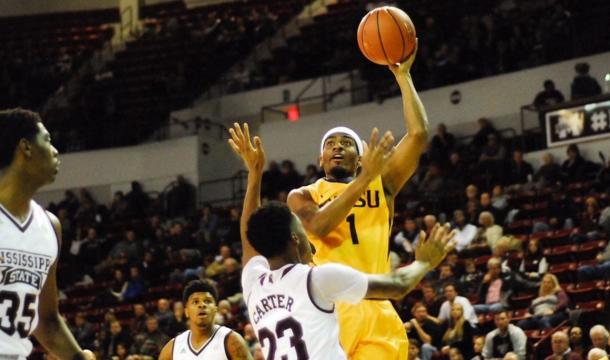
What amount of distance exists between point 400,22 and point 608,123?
11.6 metres

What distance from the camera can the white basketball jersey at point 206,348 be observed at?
Result: 8.27 metres

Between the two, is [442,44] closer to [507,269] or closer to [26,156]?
[507,269]

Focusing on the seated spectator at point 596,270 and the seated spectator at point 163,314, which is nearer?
the seated spectator at point 596,270

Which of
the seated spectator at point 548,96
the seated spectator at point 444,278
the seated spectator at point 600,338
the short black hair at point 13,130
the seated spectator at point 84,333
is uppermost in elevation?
the short black hair at point 13,130

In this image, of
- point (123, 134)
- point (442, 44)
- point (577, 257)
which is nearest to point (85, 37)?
point (123, 134)

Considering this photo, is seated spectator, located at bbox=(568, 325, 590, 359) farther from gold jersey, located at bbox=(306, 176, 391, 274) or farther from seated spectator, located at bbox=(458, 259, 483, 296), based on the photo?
gold jersey, located at bbox=(306, 176, 391, 274)

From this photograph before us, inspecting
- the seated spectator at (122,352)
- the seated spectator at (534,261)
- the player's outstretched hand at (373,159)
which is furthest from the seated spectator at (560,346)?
the player's outstretched hand at (373,159)

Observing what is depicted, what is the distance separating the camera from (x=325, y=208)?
6078 millimetres

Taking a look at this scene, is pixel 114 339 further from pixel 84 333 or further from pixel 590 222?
pixel 590 222

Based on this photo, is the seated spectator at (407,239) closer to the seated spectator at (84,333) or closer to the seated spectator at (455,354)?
the seated spectator at (455,354)

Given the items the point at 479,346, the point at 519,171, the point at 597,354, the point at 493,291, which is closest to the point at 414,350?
the point at 479,346

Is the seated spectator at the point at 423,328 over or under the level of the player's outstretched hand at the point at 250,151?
under

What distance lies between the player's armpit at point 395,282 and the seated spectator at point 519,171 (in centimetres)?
1299

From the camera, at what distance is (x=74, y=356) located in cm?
489
